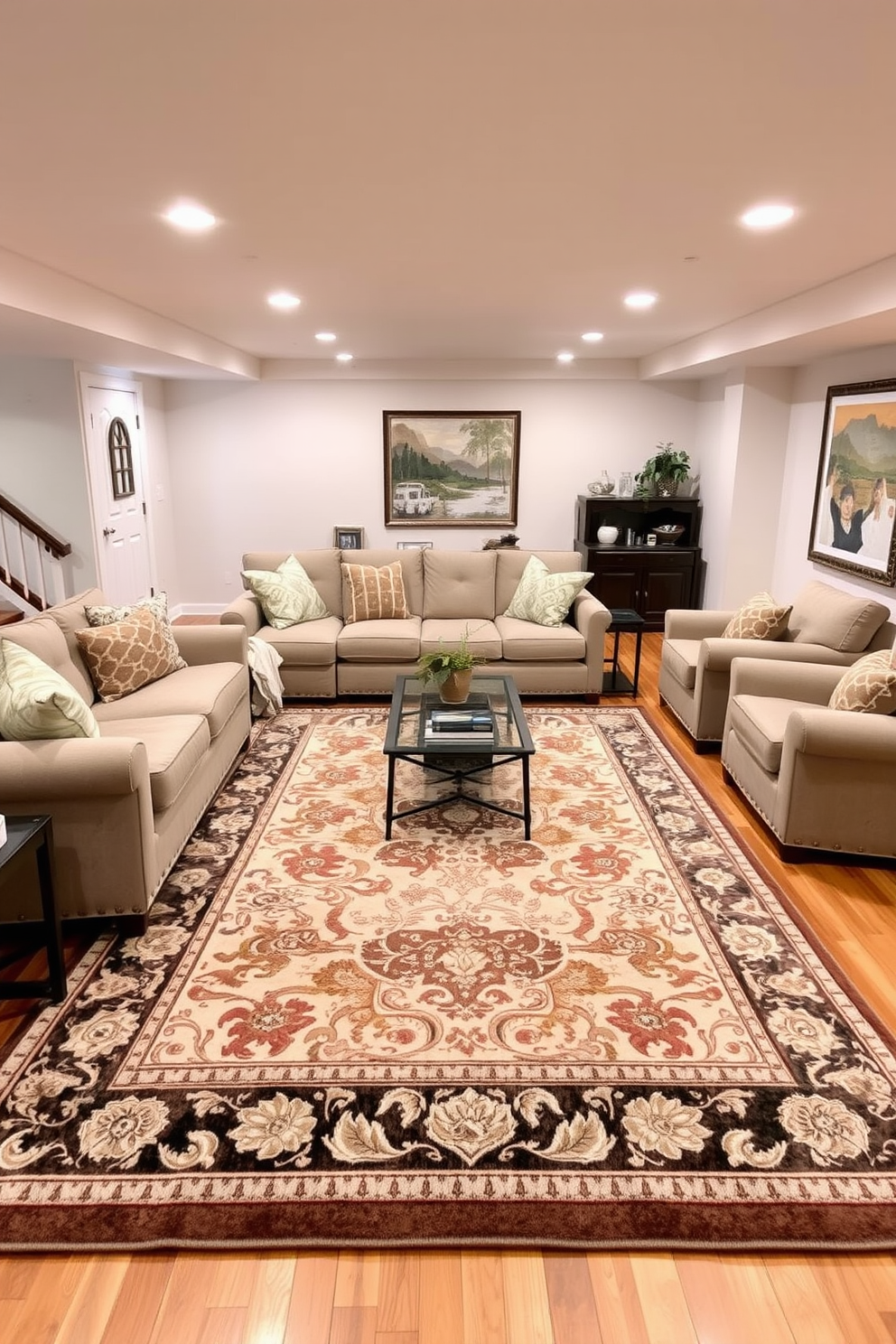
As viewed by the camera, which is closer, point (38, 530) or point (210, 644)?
point (210, 644)

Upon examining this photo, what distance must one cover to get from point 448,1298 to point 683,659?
3.70 m

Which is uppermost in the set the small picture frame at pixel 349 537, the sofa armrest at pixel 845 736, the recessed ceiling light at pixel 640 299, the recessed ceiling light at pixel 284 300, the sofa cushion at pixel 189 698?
the recessed ceiling light at pixel 640 299

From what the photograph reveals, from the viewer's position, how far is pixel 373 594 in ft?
18.4

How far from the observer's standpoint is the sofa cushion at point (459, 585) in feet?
19.1

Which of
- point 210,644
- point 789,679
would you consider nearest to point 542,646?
point 789,679

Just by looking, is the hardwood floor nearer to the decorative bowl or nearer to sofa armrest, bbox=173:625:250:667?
sofa armrest, bbox=173:625:250:667

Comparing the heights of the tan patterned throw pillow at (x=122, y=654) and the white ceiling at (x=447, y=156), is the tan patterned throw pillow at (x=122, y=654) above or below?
below

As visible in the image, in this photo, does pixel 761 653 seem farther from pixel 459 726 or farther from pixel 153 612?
pixel 153 612

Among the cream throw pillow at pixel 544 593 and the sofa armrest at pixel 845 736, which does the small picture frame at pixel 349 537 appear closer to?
the cream throw pillow at pixel 544 593

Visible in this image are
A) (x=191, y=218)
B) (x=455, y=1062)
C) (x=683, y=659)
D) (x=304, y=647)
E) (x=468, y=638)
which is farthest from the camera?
(x=468, y=638)

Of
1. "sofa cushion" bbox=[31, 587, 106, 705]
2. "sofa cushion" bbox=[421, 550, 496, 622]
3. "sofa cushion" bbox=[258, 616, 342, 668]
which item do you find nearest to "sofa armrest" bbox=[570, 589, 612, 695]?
"sofa cushion" bbox=[421, 550, 496, 622]

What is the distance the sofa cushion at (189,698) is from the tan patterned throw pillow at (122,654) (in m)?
0.06

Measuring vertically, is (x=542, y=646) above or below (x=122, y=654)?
below

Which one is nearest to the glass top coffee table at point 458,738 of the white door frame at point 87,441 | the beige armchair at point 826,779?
the beige armchair at point 826,779
